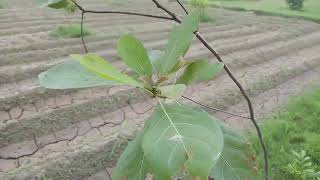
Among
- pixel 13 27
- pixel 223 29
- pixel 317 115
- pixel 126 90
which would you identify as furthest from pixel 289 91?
pixel 13 27

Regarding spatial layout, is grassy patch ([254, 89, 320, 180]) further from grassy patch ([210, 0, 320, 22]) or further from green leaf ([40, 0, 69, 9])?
grassy patch ([210, 0, 320, 22])

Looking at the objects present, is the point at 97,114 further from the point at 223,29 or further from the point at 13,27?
the point at 223,29

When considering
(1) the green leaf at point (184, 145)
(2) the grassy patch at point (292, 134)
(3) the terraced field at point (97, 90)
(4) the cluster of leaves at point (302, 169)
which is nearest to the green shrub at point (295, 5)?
(3) the terraced field at point (97, 90)

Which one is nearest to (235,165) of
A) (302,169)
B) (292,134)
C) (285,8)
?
(302,169)

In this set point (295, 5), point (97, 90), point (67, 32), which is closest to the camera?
point (97, 90)

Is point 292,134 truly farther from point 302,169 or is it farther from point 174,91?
point 174,91

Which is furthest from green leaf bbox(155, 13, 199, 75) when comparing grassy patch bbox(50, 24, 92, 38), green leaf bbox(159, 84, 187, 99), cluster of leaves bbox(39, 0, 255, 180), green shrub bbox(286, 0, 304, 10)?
green shrub bbox(286, 0, 304, 10)

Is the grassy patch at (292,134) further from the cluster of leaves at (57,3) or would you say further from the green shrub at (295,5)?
the green shrub at (295,5)
